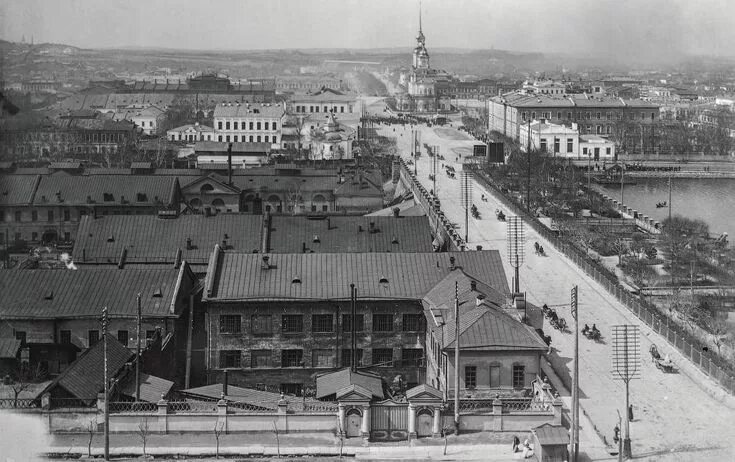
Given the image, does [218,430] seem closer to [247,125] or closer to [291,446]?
[291,446]

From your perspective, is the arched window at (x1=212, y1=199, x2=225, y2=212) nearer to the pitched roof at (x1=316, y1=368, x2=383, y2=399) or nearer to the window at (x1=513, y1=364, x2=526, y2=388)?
the pitched roof at (x1=316, y1=368, x2=383, y2=399)

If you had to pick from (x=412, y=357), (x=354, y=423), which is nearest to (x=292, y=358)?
(x=412, y=357)

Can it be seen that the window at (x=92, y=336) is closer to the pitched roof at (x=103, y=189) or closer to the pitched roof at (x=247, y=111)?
the pitched roof at (x=103, y=189)

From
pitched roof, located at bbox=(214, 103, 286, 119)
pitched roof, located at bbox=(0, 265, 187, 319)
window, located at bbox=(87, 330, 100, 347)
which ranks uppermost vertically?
pitched roof, located at bbox=(214, 103, 286, 119)

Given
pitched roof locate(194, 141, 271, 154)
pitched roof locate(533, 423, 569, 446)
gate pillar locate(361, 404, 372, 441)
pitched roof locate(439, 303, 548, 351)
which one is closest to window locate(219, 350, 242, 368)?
pitched roof locate(439, 303, 548, 351)

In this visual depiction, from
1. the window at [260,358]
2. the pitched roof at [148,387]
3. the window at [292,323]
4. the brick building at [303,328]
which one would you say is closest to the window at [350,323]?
the brick building at [303,328]

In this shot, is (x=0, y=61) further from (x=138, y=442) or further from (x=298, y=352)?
(x=298, y=352)
